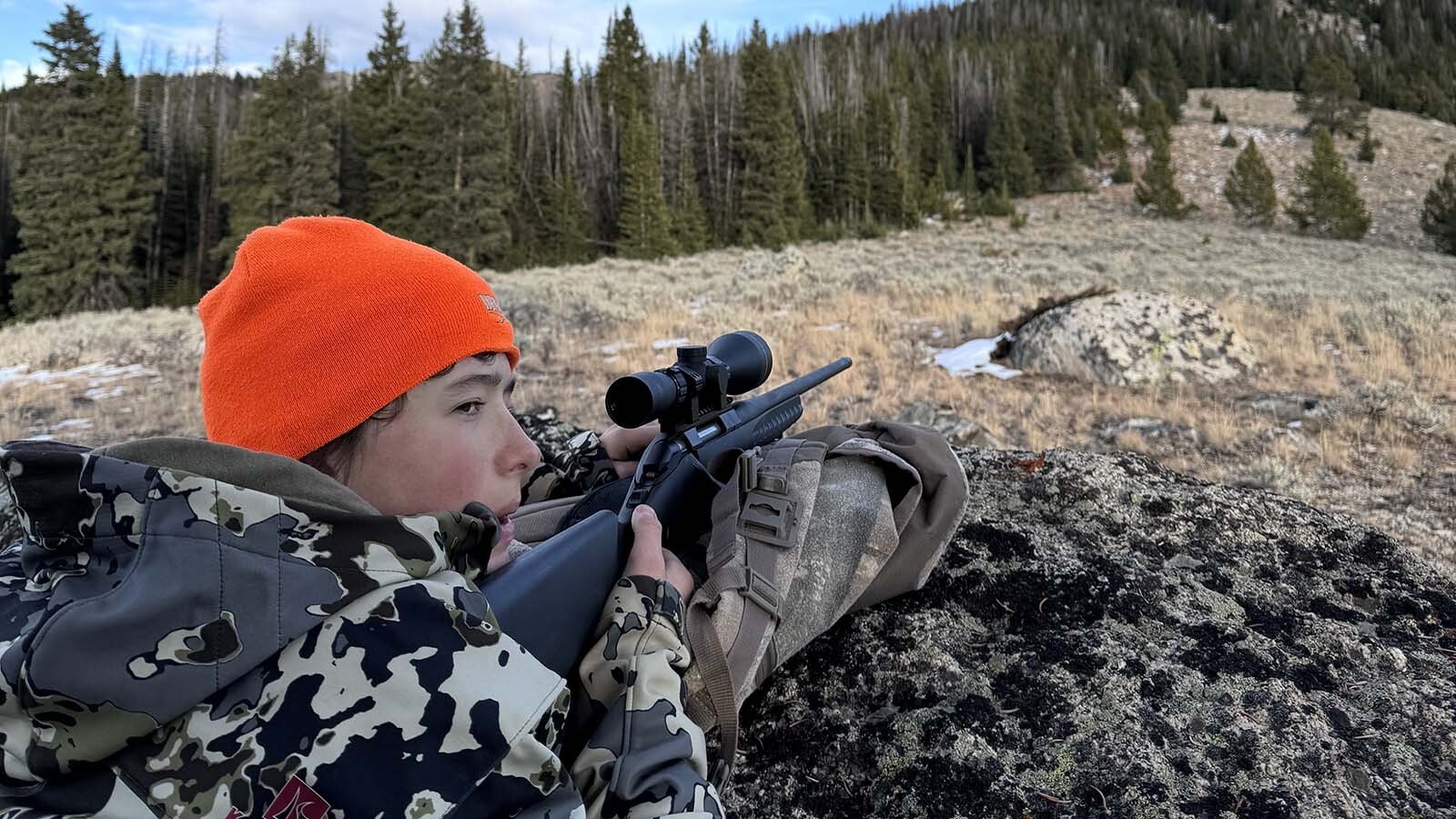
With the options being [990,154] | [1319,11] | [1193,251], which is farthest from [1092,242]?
[1319,11]

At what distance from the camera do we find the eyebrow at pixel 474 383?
157cm

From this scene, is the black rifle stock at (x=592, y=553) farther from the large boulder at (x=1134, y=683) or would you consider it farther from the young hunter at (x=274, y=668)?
the large boulder at (x=1134, y=683)

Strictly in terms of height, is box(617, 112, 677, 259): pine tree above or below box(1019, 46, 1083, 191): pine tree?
below

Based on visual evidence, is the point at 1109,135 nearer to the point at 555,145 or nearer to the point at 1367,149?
the point at 1367,149

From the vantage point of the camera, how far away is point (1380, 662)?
1.88 meters

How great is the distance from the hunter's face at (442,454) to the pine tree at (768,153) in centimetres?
3916

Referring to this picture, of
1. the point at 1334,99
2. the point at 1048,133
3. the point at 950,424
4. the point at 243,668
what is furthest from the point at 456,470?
the point at 1334,99

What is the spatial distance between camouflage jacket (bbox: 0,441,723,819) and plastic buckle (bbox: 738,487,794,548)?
2.69 ft

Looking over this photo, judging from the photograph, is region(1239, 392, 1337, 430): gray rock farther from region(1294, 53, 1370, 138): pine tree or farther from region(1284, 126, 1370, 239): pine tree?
region(1294, 53, 1370, 138): pine tree

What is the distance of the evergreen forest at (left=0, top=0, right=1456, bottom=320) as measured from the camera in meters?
33.7

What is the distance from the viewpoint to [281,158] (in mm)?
34219

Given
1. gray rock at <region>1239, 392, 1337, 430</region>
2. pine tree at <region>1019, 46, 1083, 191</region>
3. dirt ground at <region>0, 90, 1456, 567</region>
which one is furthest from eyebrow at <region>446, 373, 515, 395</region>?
pine tree at <region>1019, 46, 1083, 191</region>

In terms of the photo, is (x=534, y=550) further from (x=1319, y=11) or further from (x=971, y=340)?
(x=1319, y=11)

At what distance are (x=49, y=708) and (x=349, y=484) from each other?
2.03ft
